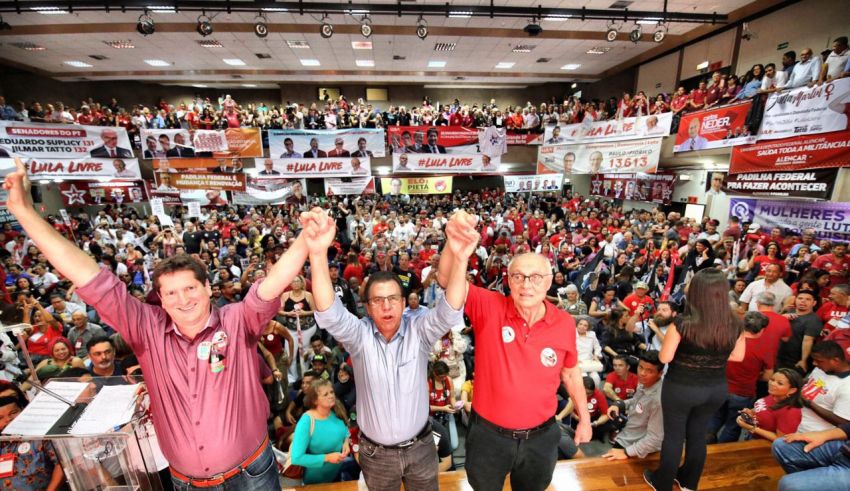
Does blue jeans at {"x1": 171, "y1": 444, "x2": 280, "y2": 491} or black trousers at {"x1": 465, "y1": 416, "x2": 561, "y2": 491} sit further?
black trousers at {"x1": 465, "y1": 416, "x2": 561, "y2": 491}

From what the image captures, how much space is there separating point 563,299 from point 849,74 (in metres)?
6.13

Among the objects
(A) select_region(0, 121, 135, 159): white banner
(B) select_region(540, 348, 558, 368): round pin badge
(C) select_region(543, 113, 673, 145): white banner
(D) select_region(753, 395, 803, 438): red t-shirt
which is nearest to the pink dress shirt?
(B) select_region(540, 348, 558, 368): round pin badge

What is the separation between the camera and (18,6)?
25.4 feet

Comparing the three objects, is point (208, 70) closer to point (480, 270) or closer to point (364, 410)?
point (480, 270)

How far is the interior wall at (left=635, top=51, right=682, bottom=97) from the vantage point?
13.0 metres

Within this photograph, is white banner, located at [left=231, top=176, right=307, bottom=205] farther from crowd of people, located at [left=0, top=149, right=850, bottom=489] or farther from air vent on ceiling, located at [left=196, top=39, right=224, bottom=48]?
air vent on ceiling, located at [left=196, top=39, right=224, bottom=48]

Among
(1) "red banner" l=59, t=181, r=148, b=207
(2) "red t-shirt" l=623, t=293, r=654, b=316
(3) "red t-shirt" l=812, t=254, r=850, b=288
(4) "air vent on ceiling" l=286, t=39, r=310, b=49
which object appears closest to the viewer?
(3) "red t-shirt" l=812, t=254, r=850, b=288

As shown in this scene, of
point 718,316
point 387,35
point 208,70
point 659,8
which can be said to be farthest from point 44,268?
point 659,8

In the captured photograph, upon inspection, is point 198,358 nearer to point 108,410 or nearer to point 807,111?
point 108,410

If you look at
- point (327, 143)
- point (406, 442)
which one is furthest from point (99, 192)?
point (406, 442)

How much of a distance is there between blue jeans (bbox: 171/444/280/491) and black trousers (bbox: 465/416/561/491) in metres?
0.93

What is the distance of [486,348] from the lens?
1.67 metres

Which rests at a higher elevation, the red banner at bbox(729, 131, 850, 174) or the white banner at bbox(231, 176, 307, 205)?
the red banner at bbox(729, 131, 850, 174)

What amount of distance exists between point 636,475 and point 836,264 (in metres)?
4.90
